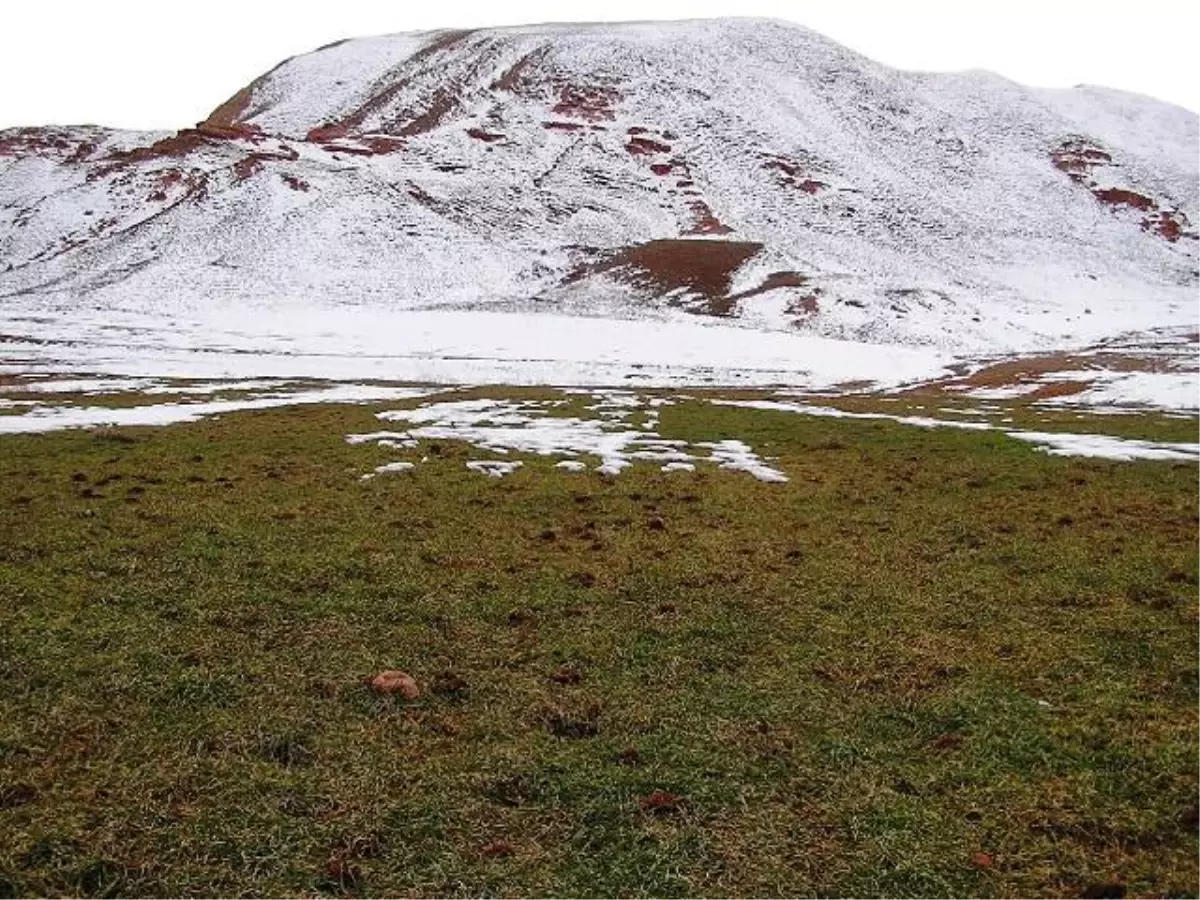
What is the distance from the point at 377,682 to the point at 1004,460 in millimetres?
17268

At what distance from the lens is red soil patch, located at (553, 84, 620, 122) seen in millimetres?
132613

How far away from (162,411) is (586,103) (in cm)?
12082

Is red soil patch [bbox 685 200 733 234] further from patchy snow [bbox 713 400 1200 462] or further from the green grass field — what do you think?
the green grass field

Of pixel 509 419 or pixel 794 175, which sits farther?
pixel 794 175

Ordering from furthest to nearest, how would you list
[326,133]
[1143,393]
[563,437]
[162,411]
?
[326,133] < [1143,393] < [162,411] < [563,437]

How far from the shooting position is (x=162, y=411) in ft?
91.2

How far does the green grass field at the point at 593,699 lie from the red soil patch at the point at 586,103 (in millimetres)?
128481

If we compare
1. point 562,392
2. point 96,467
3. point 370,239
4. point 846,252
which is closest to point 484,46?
point 370,239

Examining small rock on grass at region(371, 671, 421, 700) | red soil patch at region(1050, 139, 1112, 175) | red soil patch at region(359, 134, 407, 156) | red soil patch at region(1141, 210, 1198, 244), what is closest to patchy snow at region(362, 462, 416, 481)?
small rock on grass at region(371, 671, 421, 700)

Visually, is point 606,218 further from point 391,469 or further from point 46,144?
point 391,469

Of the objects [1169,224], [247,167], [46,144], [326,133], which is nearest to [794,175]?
[1169,224]

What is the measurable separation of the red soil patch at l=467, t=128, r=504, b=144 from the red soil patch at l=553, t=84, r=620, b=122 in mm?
12772

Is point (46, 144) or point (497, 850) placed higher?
point (46, 144)

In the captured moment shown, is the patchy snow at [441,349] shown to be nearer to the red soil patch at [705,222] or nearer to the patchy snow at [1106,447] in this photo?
the patchy snow at [1106,447]
